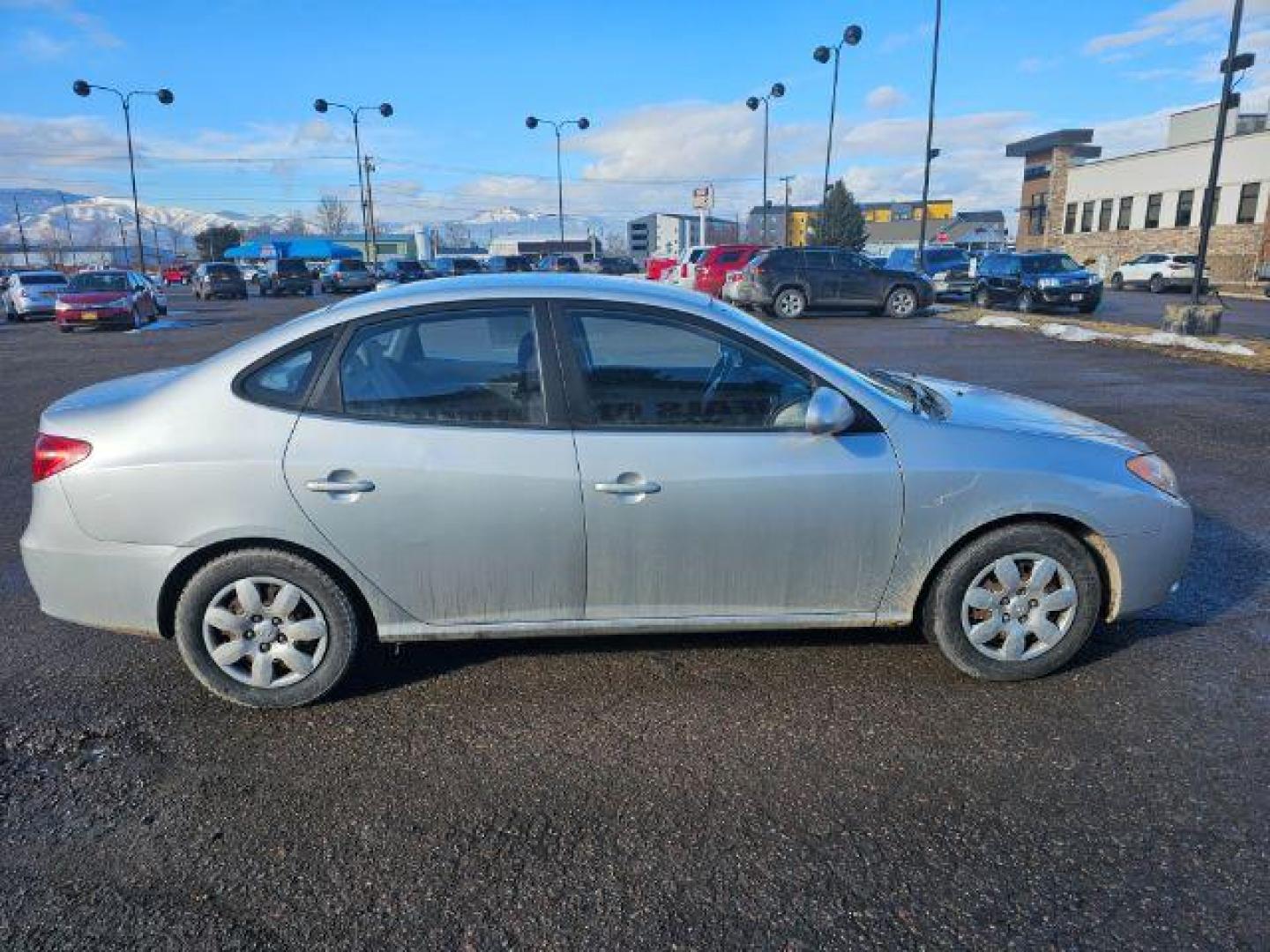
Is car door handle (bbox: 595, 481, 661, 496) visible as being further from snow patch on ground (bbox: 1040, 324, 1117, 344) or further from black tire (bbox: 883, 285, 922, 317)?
→ black tire (bbox: 883, 285, 922, 317)

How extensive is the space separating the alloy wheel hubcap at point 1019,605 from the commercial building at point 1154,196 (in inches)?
1784

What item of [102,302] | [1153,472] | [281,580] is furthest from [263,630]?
[102,302]

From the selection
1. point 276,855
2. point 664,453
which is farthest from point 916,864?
point 276,855

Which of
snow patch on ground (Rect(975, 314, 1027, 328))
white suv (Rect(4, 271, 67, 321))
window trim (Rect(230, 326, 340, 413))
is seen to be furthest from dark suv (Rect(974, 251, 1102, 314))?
white suv (Rect(4, 271, 67, 321))

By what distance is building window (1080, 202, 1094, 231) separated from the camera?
5266 centimetres

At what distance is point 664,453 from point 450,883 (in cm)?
157

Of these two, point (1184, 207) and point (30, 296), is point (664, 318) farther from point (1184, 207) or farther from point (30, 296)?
point (1184, 207)

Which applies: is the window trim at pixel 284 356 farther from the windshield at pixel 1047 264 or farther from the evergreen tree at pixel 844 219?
the evergreen tree at pixel 844 219

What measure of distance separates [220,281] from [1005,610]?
4164cm

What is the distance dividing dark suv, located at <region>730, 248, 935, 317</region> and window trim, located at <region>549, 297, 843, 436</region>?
61.1 ft

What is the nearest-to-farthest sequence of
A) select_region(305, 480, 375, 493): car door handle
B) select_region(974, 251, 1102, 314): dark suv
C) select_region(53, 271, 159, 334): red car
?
select_region(305, 480, 375, 493): car door handle, select_region(53, 271, 159, 334): red car, select_region(974, 251, 1102, 314): dark suv

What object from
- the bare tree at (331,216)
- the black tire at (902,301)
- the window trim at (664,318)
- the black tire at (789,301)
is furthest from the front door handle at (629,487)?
the bare tree at (331,216)

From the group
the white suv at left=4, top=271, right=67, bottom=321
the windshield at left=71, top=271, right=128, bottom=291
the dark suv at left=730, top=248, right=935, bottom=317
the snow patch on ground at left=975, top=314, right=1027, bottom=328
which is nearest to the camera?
the snow patch on ground at left=975, top=314, right=1027, bottom=328

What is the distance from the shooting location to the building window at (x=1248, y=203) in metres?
39.9
